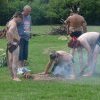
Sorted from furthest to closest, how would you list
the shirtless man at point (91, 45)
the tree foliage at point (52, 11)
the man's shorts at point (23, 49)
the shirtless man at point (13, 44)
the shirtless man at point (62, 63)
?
the tree foliage at point (52, 11), the man's shorts at point (23, 49), the shirtless man at point (91, 45), the shirtless man at point (62, 63), the shirtless man at point (13, 44)

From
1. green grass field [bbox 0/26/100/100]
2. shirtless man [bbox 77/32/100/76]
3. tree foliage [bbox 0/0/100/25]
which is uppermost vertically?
shirtless man [bbox 77/32/100/76]

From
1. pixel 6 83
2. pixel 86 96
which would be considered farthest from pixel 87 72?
pixel 86 96

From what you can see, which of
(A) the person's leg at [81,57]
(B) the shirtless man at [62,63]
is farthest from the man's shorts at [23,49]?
(B) the shirtless man at [62,63]

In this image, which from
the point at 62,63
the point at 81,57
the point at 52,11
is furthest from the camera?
the point at 52,11

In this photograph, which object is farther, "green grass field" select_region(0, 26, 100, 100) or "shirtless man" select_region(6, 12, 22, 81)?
"shirtless man" select_region(6, 12, 22, 81)

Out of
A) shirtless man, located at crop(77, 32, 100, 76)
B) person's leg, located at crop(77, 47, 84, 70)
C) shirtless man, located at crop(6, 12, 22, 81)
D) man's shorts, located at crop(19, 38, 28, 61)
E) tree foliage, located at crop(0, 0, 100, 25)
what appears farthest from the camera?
tree foliage, located at crop(0, 0, 100, 25)

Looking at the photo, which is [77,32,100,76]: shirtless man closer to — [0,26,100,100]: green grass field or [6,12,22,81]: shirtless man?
[0,26,100,100]: green grass field

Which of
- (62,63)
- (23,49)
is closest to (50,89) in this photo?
(62,63)

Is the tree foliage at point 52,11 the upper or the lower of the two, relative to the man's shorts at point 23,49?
lower

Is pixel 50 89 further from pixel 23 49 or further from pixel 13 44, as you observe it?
pixel 23 49

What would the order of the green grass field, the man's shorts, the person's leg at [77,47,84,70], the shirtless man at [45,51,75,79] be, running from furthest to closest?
the man's shorts
the person's leg at [77,47,84,70]
the shirtless man at [45,51,75,79]
the green grass field

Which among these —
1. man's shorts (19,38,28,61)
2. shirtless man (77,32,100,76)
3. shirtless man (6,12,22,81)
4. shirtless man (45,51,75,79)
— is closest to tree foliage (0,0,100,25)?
man's shorts (19,38,28,61)

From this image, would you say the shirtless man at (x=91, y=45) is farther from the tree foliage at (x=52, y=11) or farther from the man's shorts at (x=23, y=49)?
the tree foliage at (x=52, y=11)

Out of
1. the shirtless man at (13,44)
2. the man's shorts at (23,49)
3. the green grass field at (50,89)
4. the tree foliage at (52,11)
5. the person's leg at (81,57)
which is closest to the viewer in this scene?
the green grass field at (50,89)
